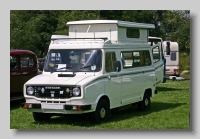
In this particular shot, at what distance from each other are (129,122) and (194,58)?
2.88 metres

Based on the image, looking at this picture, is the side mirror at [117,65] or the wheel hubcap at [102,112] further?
the side mirror at [117,65]

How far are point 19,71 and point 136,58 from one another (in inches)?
169

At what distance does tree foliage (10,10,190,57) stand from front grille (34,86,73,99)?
4.53 m

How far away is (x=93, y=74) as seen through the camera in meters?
11.3

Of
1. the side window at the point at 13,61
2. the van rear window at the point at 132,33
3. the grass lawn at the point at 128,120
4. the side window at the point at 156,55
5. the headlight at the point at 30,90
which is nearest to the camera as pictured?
the headlight at the point at 30,90

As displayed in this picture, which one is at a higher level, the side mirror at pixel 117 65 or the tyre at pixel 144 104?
the side mirror at pixel 117 65

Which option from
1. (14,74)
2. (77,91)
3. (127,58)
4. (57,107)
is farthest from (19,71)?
(77,91)

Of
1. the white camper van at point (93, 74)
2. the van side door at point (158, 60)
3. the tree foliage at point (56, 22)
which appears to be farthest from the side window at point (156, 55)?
the white camper van at point (93, 74)

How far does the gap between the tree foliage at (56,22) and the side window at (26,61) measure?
2.51 feet

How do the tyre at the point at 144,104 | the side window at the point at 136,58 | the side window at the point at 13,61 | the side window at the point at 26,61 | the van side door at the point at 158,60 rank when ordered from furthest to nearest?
the van side door at the point at 158,60
the side window at the point at 26,61
the side window at the point at 13,61
the tyre at the point at 144,104
the side window at the point at 136,58

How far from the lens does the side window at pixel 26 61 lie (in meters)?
15.4

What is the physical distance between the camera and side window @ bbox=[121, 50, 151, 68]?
1283cm

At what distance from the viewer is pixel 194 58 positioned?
10.3 m

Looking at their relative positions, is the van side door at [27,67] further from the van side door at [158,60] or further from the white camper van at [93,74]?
the van side door at [158,60]
